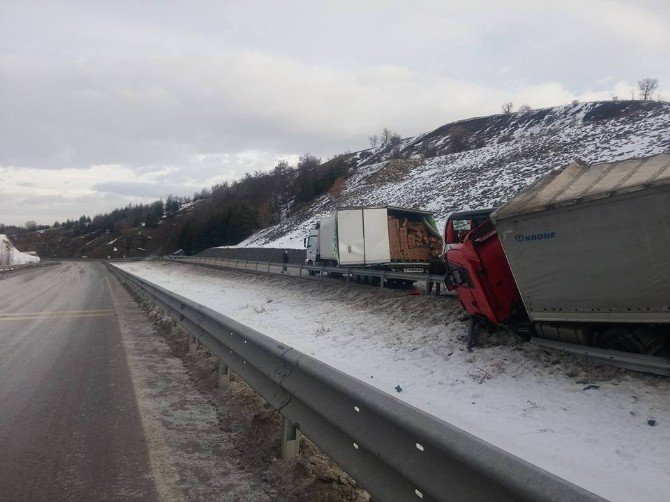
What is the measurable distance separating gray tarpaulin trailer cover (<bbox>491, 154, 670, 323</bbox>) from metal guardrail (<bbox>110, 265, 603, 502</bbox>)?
4.39 m

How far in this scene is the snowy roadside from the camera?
474cm

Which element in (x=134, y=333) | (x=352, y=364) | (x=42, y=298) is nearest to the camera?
(x=352, y=364)

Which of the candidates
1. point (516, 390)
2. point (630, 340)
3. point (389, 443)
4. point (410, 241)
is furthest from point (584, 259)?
point (410, 241)

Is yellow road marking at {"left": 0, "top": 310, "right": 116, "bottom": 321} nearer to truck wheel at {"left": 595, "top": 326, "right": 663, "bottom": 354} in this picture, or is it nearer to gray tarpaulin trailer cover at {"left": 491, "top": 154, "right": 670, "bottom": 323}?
gray tarpaulin trailer cover at {"left": 491, "top": 154, "right": 670, "bottom": 323}

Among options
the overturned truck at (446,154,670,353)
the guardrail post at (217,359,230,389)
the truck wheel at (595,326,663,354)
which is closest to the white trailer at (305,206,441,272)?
the overturned truck at (446,154,670,353)

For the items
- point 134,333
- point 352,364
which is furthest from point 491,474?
point 134,333

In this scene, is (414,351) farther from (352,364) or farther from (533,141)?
(533,141)

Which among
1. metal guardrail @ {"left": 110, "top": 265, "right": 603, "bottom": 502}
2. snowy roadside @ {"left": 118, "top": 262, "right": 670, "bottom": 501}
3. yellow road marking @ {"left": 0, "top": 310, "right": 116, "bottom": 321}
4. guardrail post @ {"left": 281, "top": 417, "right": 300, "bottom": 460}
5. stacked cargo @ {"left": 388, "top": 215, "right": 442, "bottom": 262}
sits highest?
stacked cargo @ {"left": 388, "top": 215, "right": 442, "bottom": 262}

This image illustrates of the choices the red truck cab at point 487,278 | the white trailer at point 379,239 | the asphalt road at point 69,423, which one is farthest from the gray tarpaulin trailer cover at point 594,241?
the white trailer at point 379,239

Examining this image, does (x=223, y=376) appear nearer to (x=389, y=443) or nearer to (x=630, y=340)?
(x=389, y=443)

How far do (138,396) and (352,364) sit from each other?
363 cm

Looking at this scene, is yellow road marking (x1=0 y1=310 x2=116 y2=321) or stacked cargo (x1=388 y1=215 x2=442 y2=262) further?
stacked cargo (x1=388 y1=215 x2=442 y2=262)

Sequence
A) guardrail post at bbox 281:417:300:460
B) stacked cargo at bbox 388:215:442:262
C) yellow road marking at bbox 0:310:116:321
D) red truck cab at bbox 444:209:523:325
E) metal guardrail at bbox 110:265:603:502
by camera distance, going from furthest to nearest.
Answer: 1. stacked cargo at bbox 388:215:442:262
2. yellow road marking at bbox 0:310:116:321
3. red truck cab at bbox 444:209:523:325
4. guardrail post at bbox 281:417:300:460
5. metal guardrail at bbox 110:265:603:502

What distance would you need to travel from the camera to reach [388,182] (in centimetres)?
→ 7594
